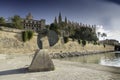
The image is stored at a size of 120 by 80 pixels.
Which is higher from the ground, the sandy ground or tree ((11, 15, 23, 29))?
tree ((11, 15, 23, 29))

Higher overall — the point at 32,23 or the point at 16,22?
the point at 32,23

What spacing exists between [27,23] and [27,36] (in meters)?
39.9

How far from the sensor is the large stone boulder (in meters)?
9.41

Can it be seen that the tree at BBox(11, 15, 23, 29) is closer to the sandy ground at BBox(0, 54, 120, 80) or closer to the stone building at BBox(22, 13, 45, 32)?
the sandy ground at BBox(0, 54, 120, 80)

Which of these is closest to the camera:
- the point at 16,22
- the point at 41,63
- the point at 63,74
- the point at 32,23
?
the point at 63,74

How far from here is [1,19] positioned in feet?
108

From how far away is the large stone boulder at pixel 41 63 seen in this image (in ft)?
30.9

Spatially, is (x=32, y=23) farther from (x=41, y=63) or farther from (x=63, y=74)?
(x=63, y=74)

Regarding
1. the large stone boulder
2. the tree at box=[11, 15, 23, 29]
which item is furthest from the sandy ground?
the tree at box=[11, 15, 23, 29]

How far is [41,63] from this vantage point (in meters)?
9.47

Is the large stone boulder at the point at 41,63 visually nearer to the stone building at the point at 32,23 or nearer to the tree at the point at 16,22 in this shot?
the tree at the point at 16,22

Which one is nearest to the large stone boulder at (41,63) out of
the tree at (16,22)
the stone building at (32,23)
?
the tree at (16,22)

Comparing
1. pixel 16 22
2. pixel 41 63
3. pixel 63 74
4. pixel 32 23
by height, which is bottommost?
pixel 63 74

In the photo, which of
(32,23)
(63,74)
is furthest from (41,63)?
(32,23)
